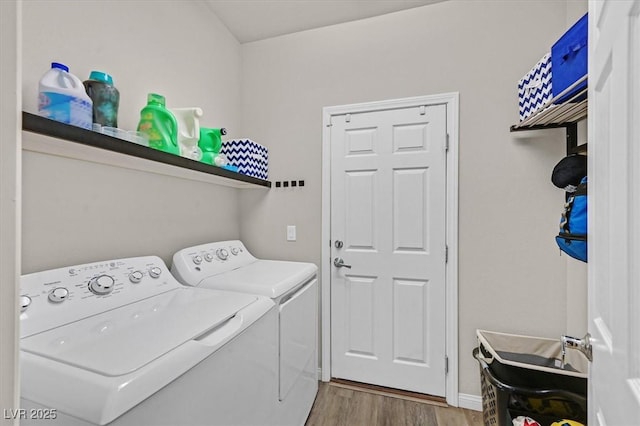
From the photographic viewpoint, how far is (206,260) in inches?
67.7

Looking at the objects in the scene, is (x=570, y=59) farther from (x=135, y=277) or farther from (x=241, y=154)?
(x=135, y=277)

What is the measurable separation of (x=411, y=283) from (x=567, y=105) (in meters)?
1.33

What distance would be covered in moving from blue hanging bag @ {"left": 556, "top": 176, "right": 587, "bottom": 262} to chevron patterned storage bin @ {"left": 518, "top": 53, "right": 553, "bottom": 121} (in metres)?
0.64

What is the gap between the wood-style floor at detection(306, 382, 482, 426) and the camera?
1.80m

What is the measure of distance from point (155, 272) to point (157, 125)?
698 mm

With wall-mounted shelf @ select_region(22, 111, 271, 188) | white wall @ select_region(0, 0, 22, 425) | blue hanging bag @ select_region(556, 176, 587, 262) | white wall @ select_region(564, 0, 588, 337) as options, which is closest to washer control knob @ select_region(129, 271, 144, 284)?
wall-mounted shelf @ select_region(22, 111, 271, 188)

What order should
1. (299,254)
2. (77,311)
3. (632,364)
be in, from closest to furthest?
(632,364) < (77,311) < (299,254)

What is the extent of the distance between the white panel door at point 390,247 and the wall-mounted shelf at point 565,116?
1.67ft

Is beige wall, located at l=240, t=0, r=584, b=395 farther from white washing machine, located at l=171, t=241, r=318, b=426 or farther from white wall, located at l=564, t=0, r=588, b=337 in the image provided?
white washing machine, located at l=171, t=241, r=318, b=426

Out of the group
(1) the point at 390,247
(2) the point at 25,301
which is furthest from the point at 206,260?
(1) the point at 390,247

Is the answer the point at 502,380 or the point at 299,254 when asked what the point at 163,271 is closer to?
the point at 299,254

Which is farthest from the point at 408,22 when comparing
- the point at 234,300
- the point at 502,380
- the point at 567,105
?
the point at 502,380

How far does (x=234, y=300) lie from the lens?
1.20 meters

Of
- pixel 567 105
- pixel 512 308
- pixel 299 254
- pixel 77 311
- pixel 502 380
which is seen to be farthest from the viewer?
pixel 299 254
